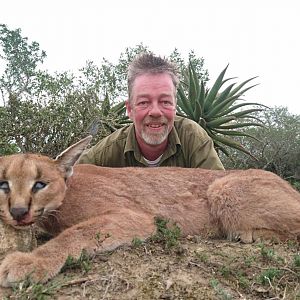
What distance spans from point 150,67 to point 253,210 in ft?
8.65

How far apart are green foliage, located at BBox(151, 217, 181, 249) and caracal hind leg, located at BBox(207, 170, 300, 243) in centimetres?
52

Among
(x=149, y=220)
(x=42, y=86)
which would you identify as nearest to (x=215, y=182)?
(x=149, y=220)

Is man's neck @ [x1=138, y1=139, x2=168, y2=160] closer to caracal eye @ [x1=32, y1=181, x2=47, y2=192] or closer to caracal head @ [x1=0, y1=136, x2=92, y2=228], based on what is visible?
caracal head @ [x1=0, y1=136, x2=92, y2=228]

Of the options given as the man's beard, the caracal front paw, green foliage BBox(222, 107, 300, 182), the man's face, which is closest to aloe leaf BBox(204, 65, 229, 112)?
green foliage BBox(222, 107, 300, 182)

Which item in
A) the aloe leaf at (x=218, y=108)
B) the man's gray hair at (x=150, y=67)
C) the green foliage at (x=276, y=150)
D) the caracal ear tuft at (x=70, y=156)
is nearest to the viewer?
the caracal ear tuft at (x=70, y=156)

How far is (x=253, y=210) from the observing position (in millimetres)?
4238

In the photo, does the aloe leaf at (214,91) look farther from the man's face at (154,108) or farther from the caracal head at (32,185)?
the caracal head at (32,185)

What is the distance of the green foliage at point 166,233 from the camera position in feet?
11.8

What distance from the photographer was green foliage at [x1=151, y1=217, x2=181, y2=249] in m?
3.59

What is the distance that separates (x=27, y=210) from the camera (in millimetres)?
3354

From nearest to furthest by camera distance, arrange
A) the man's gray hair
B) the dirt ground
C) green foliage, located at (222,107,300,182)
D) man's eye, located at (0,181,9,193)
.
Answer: the dirt ground, man's eye, located at (0,181,9,193), the man's gray hair, green foliage, located at (222,107,300,182)

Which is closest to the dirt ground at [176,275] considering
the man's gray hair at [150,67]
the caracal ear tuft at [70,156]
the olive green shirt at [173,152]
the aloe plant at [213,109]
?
the caracal ear tuft at [70,156]

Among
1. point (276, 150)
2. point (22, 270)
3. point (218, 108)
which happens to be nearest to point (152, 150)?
point (22, 270)

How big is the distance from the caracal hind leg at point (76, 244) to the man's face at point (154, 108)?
2.00 metres
